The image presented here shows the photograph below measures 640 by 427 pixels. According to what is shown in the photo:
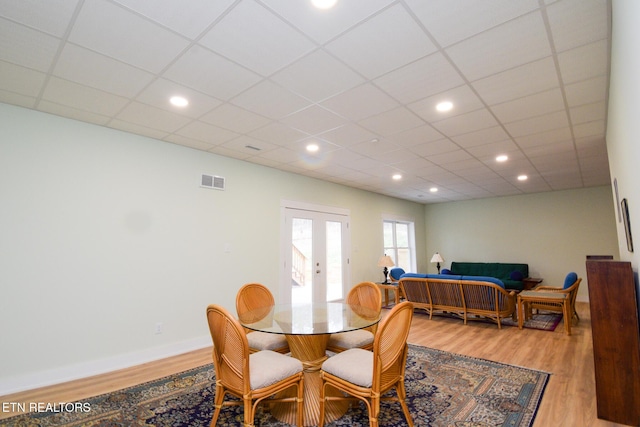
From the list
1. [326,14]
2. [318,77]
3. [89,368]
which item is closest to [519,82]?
[318,77]

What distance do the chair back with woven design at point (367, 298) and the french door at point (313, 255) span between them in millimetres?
2036

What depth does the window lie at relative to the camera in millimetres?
8078

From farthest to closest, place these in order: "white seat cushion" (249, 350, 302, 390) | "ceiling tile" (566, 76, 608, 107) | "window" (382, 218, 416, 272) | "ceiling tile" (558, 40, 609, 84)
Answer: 1. "window" (382, 218, 416, 272)
2. "ceiling tile" (566, 76, 608, 107)
3. "ceiling tile" (558, 40, 609, 84)
4. "white seat cushion" (249, 350, 302, 390)

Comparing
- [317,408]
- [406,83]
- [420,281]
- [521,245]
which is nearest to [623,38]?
[406,83]

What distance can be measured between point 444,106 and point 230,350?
2873mm

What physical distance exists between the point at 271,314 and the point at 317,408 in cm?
93

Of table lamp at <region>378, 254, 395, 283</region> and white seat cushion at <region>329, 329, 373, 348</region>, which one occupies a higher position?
table lamp at <region>378, 254, 395, 283</region>

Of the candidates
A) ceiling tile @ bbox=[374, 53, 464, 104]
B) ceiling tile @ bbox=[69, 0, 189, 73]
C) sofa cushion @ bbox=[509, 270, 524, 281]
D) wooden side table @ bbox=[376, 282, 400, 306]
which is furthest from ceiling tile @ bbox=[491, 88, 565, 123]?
sofa cushion @ bbox=[509, 270, 524, 281]

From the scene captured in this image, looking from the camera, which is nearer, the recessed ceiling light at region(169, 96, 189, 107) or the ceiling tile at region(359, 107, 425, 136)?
the recessed ceiling light at region(169, 96, 189, 107)

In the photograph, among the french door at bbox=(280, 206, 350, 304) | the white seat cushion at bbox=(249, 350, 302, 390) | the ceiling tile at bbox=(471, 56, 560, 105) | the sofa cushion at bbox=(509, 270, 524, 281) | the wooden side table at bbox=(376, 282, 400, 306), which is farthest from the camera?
the sofa cushion at bbox=(509, 270, 524, 281)

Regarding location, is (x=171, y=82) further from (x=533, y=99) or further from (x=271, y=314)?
(x=533, y=99)

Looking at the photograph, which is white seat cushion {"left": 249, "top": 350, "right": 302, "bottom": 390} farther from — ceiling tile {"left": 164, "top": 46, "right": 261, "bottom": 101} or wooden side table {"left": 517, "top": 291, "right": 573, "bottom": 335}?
wooden side table {"left": 517, "top": 291, "right": 573, "bottom": 335}

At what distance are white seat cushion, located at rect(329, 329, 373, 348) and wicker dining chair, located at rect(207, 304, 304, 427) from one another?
0.65 m

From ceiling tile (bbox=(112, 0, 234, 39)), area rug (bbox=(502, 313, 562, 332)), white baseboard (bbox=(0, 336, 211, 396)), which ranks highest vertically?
ceiling tile (bbox=(112, 0, 234, 39))
